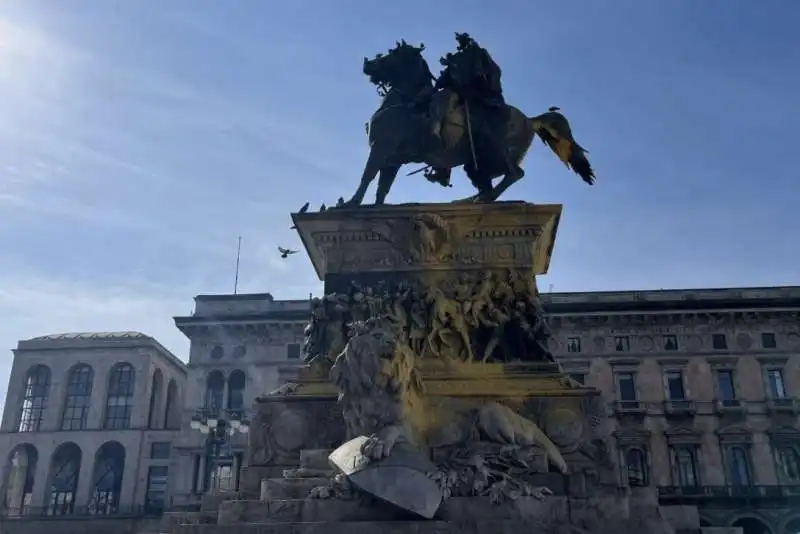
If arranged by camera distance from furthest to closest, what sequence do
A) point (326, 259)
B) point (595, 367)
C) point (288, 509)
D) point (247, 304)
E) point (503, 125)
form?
point (247, 304)
point (595, 367)
point (503, 125)
point (326, 259)
point (288, 509)

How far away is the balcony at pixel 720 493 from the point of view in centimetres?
4559

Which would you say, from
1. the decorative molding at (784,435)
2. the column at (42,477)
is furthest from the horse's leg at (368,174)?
the column at (42,477)

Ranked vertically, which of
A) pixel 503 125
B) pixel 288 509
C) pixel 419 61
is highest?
pixel 419 61

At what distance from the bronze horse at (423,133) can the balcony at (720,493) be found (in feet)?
126

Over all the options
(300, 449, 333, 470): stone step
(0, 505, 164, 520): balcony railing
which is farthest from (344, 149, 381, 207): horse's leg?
(0, 505, 164, 520): balcony railing

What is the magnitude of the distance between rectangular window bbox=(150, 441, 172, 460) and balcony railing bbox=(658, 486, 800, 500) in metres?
33.7

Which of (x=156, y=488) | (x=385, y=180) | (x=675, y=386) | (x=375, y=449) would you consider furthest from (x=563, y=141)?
(x=156, y=488)

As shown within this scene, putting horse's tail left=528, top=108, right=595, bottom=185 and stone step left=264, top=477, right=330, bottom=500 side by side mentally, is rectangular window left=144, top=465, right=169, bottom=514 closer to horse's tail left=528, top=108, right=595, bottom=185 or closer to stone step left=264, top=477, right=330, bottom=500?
horse's tail left=528, top=108, right=595, bottom=185

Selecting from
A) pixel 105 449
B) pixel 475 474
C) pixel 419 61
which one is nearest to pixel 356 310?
pixel 475 474

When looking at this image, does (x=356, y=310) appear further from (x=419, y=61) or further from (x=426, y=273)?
(x=419, y=61)

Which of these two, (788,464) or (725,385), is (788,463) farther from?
(725,385)

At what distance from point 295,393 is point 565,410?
10.6ft

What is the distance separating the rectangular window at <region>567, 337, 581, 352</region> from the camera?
5028cm

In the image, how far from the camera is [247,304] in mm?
53344
